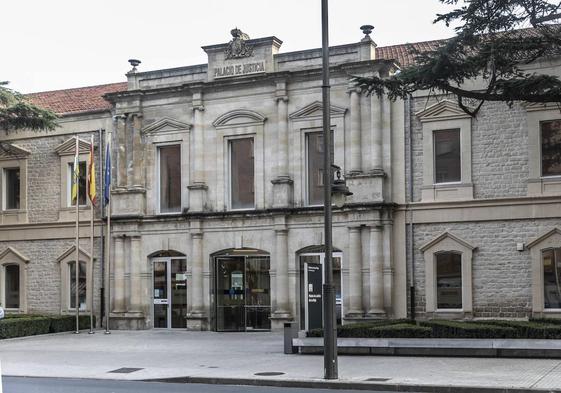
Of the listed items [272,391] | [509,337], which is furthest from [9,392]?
[509,337]

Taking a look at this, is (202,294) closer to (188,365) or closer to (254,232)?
(254,232)

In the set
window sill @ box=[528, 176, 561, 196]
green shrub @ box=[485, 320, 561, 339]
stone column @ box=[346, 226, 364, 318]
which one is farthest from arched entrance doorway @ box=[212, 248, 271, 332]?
green shrub @ box=[485, 320, 561, 339]

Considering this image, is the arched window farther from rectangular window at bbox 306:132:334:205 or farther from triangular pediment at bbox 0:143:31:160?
rectangular window at bbox 306:132:334:205

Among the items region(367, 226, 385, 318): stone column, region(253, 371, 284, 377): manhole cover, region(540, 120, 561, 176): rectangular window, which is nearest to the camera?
region(253, 371, 284, 377): manhole cover

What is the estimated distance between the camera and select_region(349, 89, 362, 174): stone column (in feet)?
96.2

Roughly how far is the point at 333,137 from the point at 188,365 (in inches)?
480

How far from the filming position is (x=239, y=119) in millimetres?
31516

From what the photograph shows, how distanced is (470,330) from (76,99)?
21748mm

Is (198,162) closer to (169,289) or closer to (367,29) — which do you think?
(169,289)

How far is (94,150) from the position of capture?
34.3m

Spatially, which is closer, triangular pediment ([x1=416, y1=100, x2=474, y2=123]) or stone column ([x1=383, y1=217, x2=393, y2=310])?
triangular pediment ([x1=416, y1=100, x2=474, y2=123])

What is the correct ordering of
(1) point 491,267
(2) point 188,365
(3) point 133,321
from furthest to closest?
(3) point 133,321, (1) point 491,267, (2) point 188,365

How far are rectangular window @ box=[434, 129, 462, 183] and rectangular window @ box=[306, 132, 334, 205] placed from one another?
4067 mm

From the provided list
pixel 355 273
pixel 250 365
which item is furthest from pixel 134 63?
pixel 250 365
